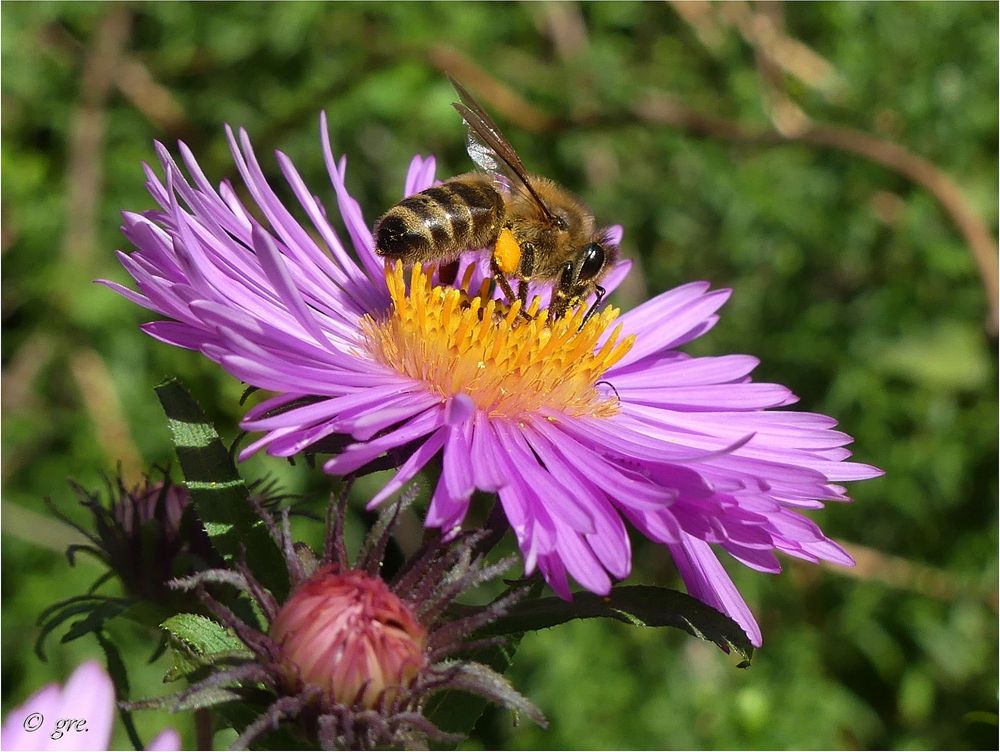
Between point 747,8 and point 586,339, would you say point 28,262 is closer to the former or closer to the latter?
point 586,339

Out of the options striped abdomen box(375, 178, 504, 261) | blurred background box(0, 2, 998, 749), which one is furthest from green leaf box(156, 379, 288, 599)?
blurred background box(0, 2, 998, 749)

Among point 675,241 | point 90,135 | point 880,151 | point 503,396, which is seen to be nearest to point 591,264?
point 503,396

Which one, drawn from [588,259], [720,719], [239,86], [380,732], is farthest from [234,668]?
[239,86]

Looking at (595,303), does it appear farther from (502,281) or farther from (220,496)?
(220,496)

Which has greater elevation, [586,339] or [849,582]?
[586,339]

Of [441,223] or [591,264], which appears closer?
[441,223]

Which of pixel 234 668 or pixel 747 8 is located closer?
pixel 234 668

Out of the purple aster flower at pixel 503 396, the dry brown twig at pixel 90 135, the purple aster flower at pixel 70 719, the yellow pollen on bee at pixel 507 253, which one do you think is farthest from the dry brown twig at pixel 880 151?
the purple aster flower at pixel 70 719
